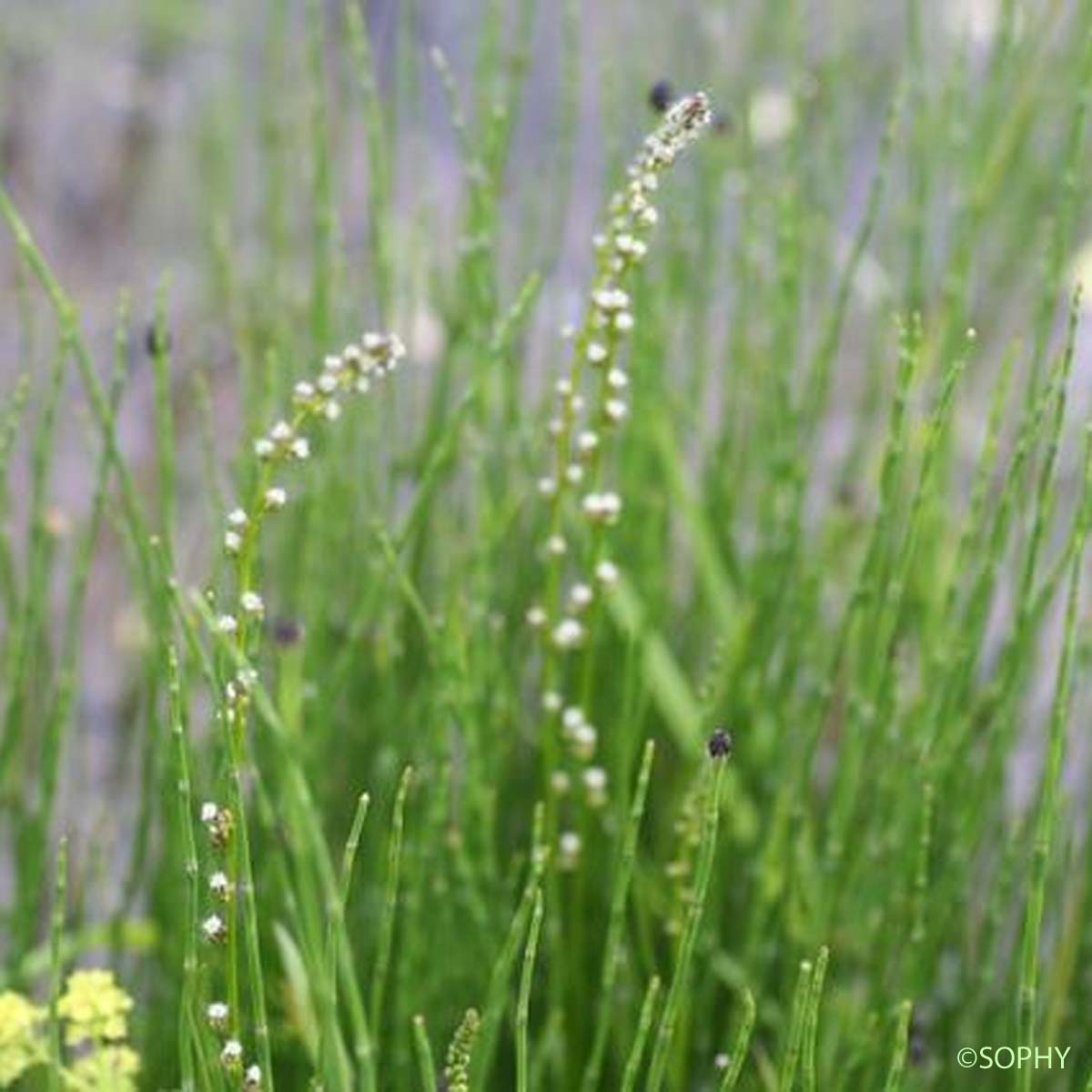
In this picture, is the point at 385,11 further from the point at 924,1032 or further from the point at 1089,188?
the point at 924,1032

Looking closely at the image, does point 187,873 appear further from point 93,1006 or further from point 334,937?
point 93,1006

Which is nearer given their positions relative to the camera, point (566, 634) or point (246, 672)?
point (246, 672)

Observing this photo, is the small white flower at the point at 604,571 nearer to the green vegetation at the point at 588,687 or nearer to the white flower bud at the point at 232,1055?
the green vegetation at the point at 588,687

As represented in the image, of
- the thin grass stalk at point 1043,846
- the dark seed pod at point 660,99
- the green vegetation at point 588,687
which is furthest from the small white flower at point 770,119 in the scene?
the thin grass stalk at point 1043,846

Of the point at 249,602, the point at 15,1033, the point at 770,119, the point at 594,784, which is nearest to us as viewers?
the point at 249,602

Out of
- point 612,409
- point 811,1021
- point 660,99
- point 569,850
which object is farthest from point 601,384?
point 811,1021

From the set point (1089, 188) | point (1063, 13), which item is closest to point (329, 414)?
point (1089, 188)

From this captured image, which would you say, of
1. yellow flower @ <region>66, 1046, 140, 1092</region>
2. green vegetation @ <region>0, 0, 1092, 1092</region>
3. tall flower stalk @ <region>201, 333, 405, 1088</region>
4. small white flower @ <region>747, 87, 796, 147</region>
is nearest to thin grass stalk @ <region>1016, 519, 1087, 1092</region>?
green vegetation @ <region>0, 0, 1092, 1092</region>

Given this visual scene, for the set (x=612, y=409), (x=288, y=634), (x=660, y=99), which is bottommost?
(x=288, y=634)
